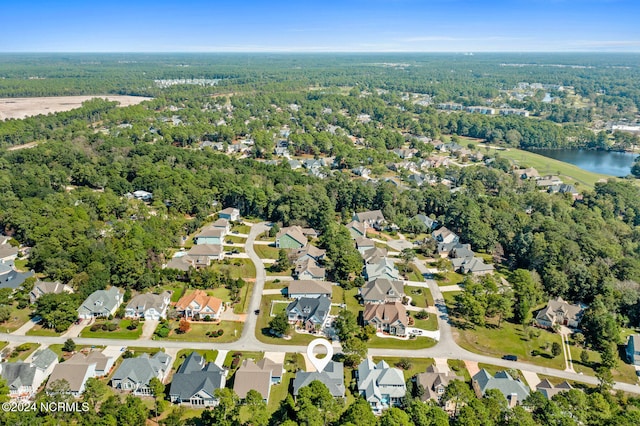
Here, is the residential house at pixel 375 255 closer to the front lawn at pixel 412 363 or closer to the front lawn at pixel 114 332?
the front lawn at pixel 412 363

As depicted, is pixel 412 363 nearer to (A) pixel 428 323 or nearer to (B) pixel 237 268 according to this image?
(A) pixel 428 323

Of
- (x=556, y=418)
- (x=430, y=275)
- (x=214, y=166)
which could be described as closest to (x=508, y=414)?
(x=556, y=418)

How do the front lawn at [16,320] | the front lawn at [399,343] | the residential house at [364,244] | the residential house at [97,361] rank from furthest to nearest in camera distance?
the residential house at [364,244]
the front lawn at [16,320]
the front lawn at [399,343]
the residential house at [97,361]

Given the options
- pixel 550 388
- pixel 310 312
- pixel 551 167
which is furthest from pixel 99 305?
pixel 551 167

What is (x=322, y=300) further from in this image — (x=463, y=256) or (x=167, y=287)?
(x=463, y=256)

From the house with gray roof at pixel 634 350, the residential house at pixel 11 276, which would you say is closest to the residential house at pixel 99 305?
the residential house at pixel 11 276
